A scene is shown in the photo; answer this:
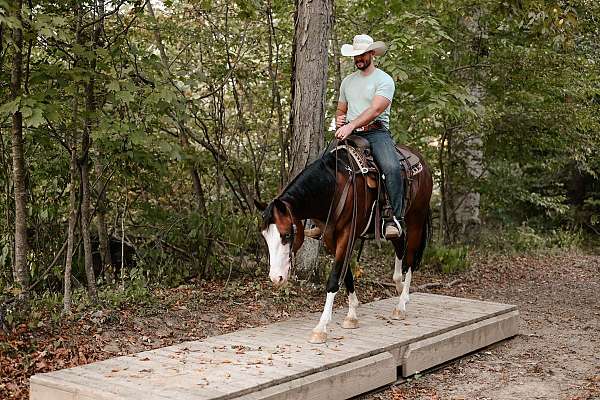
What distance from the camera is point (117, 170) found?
8336 millimetres

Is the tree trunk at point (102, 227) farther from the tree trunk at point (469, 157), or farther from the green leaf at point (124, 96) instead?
the tree trunk at point (469, 157)

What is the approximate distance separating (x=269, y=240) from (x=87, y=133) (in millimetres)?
2469

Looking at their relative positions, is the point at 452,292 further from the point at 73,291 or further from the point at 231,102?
the point at 73,291

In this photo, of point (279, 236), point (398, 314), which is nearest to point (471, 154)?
point (398, 314)

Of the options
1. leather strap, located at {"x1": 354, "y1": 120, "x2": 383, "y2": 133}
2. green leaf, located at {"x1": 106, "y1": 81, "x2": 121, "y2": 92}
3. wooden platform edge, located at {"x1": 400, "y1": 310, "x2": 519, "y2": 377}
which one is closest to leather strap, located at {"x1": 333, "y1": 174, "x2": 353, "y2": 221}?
leather strap, located at {"x1": 354, "y1": 120, "x2": 383, "y2": 133}

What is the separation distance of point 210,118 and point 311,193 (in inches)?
177

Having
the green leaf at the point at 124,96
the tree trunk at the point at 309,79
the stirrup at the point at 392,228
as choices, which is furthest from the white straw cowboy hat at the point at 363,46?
the green leaf at the point at 124,96

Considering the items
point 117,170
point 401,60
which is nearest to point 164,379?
point 117,170

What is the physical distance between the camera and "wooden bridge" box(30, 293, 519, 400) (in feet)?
15.3

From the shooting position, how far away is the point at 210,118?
10.2 metres

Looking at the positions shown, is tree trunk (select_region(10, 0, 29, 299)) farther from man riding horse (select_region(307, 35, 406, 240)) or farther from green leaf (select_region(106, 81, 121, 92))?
man riding horse (select_region(307, 35, 406, 240))

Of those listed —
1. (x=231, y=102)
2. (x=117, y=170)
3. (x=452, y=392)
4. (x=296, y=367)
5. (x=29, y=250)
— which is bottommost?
(x=452, y=392)

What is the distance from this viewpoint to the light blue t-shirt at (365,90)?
6.46 meters

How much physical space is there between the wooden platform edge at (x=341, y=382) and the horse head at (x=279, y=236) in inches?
33.0
